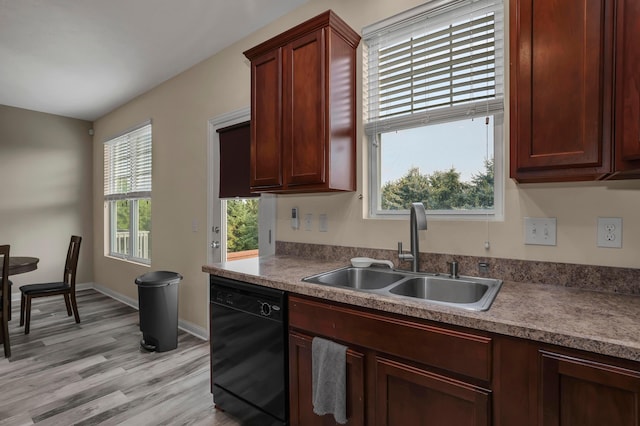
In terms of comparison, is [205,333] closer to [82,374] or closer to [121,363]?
[121,363]

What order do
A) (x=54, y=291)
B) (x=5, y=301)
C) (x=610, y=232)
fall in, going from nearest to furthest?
(x=610, y=232) → (x=5, y=301) → (x=54, y=291)

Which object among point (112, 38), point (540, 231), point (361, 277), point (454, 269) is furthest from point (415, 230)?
point (112, 38)

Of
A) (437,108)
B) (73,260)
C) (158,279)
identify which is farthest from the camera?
(73,260)

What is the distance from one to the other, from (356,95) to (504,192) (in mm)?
1104

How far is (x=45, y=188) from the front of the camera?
502 centimetres

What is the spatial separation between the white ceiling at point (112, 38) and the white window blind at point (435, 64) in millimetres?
907

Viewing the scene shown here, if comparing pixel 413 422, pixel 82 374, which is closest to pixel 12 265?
pixel 82 374

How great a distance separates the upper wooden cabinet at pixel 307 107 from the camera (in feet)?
6.50

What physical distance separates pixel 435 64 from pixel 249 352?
77.5 inches

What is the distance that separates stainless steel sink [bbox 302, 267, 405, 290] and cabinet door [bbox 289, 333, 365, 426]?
1.22ft

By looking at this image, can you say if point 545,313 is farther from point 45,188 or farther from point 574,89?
point 45,188

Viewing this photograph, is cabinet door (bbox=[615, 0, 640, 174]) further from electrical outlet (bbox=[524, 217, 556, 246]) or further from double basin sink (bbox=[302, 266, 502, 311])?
double basin sink (bbox=[302, 266, 502, 311])

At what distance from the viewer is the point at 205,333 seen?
3279mm

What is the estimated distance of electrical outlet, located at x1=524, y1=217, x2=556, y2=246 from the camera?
153 cm
